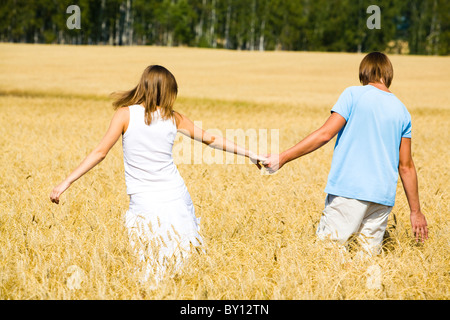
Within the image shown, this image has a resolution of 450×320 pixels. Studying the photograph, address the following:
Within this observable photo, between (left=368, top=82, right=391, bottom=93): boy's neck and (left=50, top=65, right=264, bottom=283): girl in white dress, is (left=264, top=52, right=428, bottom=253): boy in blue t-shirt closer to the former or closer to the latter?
(left=368, top=82, right=391, bottom=93): boy's neck

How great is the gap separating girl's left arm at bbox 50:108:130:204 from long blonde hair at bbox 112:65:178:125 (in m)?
0.13

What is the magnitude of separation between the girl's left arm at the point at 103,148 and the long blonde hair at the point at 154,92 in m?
0.13

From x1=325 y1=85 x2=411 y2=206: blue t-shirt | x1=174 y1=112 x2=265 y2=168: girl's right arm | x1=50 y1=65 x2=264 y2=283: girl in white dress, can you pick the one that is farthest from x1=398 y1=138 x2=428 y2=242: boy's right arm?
x1=50 y1=65 x2=264 y2=283: girl in white dress

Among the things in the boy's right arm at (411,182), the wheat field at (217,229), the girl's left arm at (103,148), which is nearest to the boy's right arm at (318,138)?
the boy's right arm at (411,182)

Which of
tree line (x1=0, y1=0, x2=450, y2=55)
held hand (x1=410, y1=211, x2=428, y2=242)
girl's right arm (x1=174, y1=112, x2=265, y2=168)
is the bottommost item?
held hand (x1=410, y1=211, x2=428, y2=242)

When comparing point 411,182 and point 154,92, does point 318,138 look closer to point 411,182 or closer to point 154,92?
point 411,182

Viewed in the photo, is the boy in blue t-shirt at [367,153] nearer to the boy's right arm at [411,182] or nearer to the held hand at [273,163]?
the boy's right arm at [411,182]

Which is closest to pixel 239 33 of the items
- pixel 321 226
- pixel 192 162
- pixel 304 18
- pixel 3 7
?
pixel 304 18

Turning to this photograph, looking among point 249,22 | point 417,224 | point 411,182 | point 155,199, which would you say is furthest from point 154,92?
point 249,22

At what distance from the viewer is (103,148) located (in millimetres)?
3875

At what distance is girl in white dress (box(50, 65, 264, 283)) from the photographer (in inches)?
148

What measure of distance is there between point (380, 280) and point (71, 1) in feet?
286

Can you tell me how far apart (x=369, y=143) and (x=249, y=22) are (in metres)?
79.0
